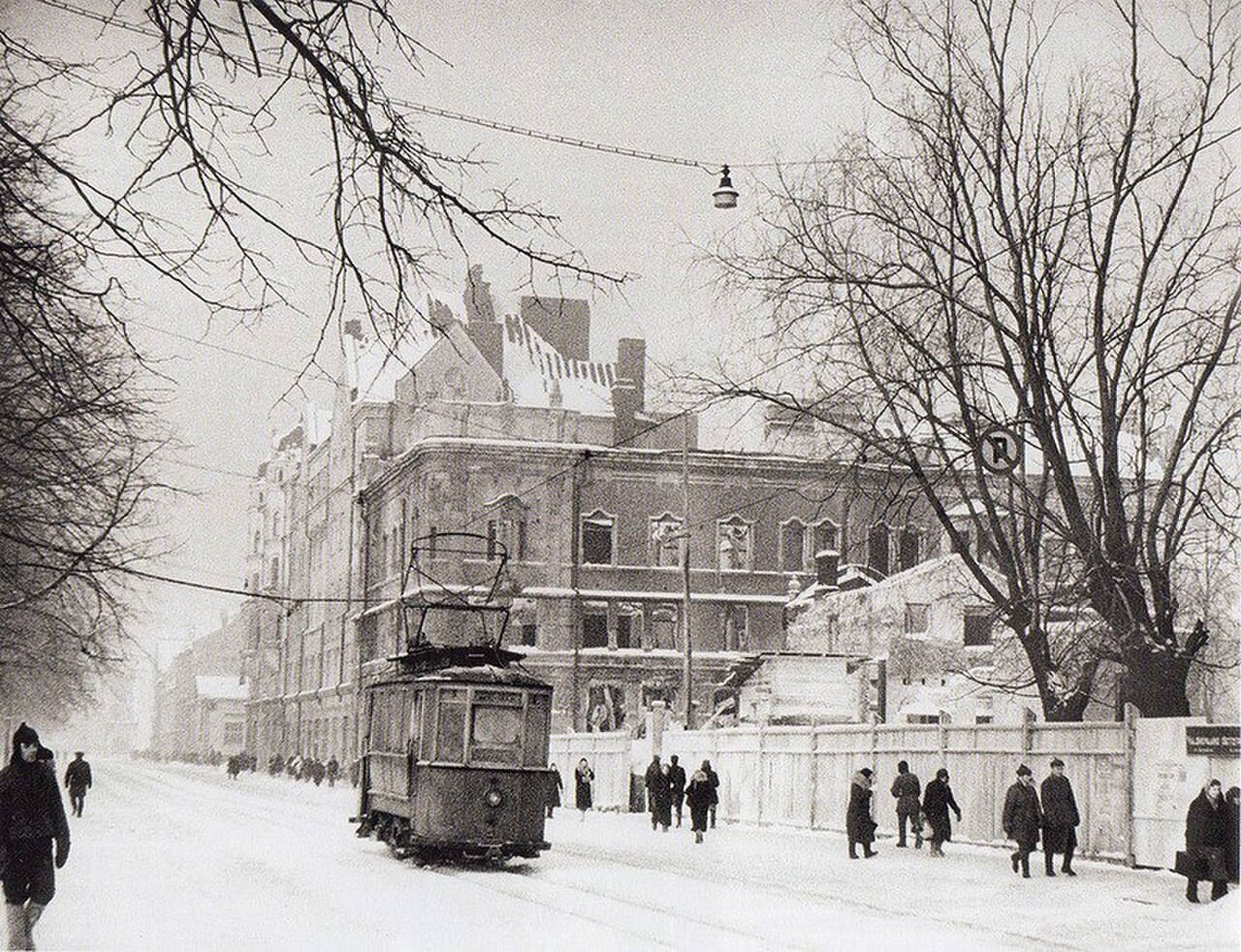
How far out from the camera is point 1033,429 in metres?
20.6

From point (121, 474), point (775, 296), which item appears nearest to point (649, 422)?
point (775, 296)

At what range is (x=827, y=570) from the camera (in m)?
43.0

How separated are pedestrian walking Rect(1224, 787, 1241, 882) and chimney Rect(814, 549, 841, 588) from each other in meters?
25.7

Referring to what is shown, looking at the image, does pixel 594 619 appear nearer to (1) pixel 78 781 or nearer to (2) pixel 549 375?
(2) pixel 549 375

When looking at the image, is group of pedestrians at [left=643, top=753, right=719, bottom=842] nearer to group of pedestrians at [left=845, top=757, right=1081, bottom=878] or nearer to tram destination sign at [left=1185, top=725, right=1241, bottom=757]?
group of pedestrians at [left=845, top=757, right=1081, bottom=878]

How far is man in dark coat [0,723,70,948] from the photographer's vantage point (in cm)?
1133

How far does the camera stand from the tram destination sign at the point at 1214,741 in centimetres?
1756

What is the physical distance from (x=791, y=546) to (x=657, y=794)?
14.0m

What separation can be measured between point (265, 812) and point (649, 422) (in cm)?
1137

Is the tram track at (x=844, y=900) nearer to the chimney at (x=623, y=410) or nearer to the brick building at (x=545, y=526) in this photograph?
the brick building at (x=545, y=526)

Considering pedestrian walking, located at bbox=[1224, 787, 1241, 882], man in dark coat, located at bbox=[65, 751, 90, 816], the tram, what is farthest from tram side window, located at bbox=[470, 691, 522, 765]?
man in dark coat, located at bbox=[65, 751, 90, 816]

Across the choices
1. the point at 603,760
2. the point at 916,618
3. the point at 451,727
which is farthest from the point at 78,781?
the point at 916,618

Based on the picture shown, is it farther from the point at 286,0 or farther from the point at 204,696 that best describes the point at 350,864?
the point at 204,696

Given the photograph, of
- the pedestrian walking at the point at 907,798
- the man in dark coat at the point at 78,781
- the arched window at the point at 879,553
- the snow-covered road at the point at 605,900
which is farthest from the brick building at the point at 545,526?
the snow-covered road at the point at 605,900
